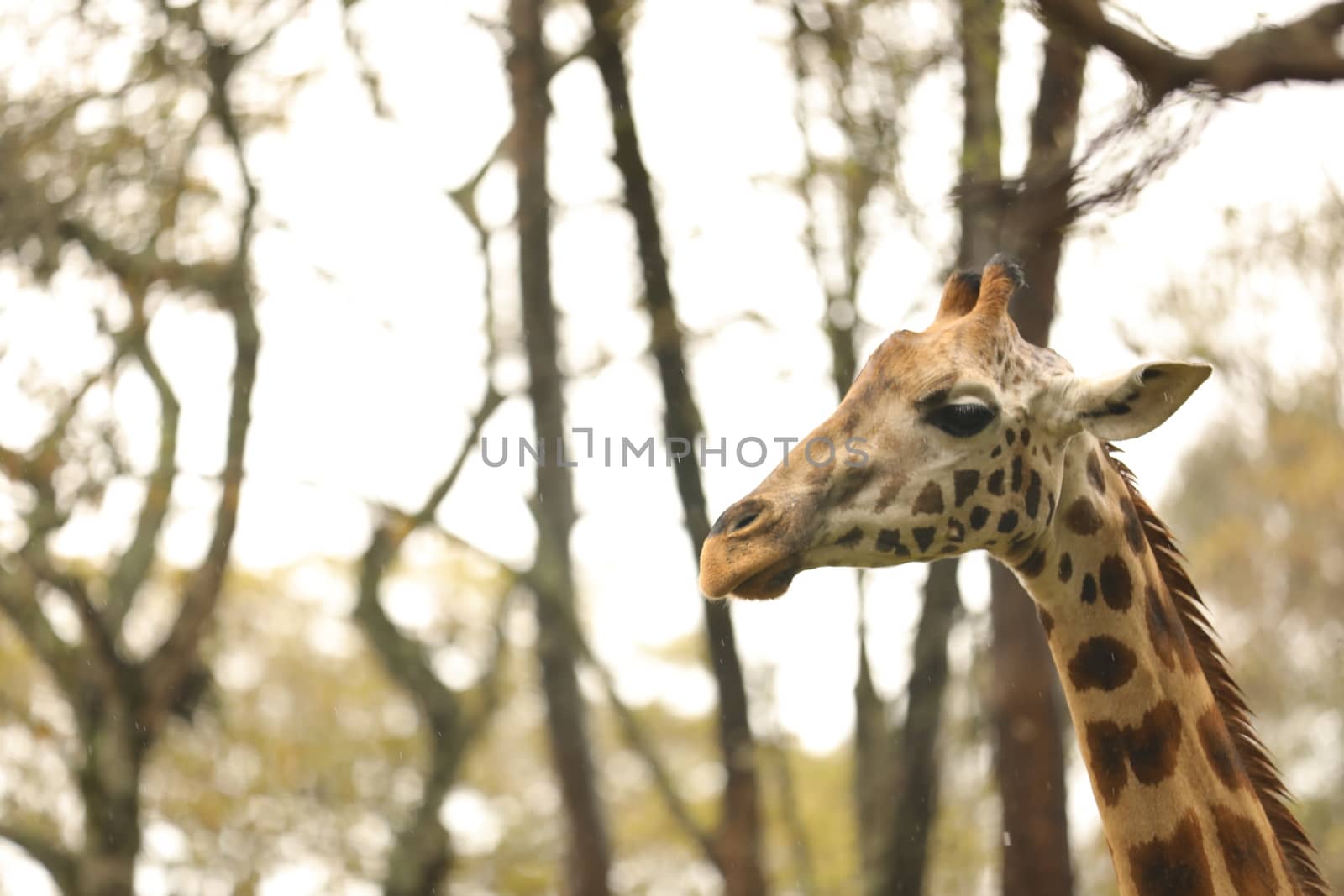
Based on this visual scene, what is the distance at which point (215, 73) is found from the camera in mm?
10578

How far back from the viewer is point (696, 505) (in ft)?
27.9

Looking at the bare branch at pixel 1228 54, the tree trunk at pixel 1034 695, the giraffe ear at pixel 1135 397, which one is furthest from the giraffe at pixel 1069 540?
the tree trunk at pixel 1034 695

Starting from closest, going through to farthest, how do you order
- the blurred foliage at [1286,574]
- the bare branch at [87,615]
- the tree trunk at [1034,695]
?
the tree trunk at [1034,695] → the bare branch at [87,615] → the blurred foliage at [1286,574]

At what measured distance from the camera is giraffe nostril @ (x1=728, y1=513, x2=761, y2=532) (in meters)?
3.31

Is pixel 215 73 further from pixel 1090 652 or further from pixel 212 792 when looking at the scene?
pixel 1090 652

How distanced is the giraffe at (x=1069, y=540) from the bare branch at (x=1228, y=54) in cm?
67

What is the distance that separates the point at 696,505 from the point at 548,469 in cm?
260

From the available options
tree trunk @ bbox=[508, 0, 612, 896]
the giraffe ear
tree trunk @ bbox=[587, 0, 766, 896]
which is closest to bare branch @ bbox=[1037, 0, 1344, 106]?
the giraffe ear

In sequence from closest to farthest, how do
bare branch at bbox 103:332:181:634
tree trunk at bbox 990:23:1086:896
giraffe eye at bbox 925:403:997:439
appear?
giraffe eye at bbox 925:403:997:439 → tree trunk at bbox 990:23:1086:896 → bare branch at bbox 103:332:181:634

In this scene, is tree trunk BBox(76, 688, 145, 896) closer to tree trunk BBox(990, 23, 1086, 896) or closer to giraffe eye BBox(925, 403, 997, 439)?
tree trunk BBox(990, 23, 1086, 896)

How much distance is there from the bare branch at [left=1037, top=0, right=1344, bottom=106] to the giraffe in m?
0.67

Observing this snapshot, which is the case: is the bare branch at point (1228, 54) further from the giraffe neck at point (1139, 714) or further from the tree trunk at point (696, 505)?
the tree trunk at point (696, 505)

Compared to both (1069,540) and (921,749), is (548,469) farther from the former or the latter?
(1069,540)

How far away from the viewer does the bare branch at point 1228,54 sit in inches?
127
